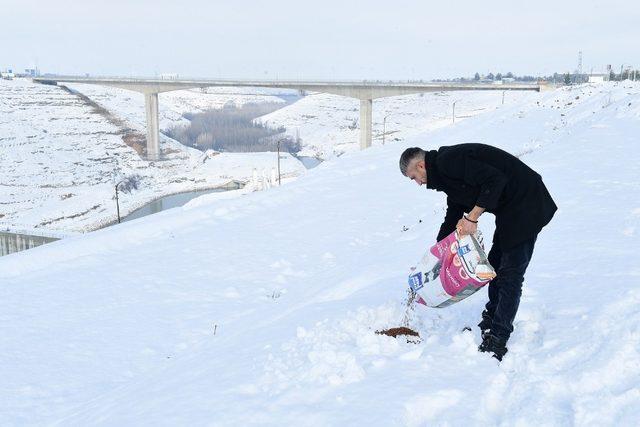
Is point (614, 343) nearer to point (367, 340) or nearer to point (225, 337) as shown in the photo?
point (367, 340)

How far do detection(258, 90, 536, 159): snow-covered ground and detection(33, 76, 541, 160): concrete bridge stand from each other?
73.7 ft

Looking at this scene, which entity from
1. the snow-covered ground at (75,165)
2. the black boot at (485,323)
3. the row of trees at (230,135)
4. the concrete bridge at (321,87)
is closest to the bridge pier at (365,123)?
the concrete bridge at (321,87)

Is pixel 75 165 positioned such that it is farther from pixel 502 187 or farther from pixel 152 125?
pixel 502 187

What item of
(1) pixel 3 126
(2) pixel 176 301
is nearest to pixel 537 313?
(2) pixel 176 301

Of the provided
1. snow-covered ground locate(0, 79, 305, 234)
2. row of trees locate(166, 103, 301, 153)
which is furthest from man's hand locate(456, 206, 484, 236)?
row of trees locate(166, 103, 301, 153)

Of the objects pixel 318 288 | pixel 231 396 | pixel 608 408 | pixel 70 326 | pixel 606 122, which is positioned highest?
pixel 606 122

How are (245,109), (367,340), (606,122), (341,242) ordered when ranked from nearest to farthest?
(367,340), (341,242), (606,122), (245,109)

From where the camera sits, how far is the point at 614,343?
3.73 metres

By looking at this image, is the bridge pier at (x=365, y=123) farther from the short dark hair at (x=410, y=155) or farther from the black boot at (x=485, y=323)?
the short dark hair at (x=410, y=155)

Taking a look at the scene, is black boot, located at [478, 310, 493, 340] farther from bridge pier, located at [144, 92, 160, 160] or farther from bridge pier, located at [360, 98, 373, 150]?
bridge pier, located at [144, 92, 160, 160]

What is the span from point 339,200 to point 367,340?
485 inches

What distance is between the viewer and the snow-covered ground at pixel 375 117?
4176 inches

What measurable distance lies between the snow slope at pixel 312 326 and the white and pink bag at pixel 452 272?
34cm

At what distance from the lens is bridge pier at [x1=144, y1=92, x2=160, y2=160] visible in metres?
84.8
